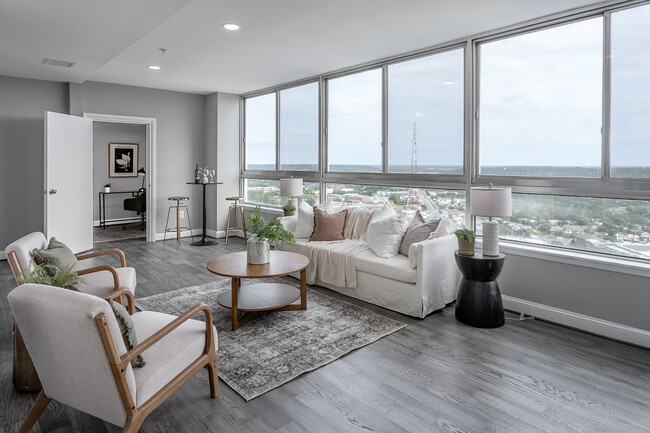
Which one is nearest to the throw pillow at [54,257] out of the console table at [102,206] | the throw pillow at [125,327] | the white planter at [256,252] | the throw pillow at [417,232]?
the throw pillow at [125,327]

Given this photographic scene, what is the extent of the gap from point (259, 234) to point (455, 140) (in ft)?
7.67

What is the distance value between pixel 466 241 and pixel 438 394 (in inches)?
58.0

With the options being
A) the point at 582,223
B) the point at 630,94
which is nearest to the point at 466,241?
the point at 582,223

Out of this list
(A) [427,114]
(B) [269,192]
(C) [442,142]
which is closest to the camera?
(C) [442,142]

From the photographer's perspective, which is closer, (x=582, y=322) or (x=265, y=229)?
(x=582, y=322)

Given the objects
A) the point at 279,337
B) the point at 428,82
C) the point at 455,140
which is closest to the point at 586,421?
the point at 279,337

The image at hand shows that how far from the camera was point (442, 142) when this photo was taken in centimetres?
446

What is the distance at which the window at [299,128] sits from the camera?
622 cm

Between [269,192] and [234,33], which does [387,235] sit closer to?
[234,33]

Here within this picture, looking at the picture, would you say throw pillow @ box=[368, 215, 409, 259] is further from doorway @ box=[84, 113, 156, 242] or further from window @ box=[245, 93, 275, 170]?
doorway @ box=[84, 113, 156, 242]

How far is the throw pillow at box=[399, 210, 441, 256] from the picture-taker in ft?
13.0

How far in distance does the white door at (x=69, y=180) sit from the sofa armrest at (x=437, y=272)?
4.92 metres

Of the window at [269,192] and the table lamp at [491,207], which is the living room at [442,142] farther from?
the table lamp at [491,207]

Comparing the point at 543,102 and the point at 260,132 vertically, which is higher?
the point at 260,132
